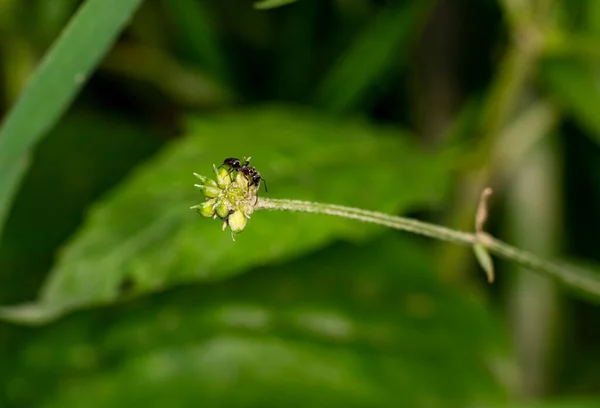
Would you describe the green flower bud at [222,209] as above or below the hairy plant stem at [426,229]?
below

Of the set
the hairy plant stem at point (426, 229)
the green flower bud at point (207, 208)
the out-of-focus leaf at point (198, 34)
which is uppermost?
the out-of-focus leaf at point (198, 34)

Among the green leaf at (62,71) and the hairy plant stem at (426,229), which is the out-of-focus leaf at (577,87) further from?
the green leaf at (62,71)

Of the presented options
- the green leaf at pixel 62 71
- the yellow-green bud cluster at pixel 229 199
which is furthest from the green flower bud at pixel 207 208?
the green leaf at pixel 62 71

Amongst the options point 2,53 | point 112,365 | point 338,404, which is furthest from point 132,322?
point 2,53

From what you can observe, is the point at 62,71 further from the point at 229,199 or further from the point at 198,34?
the point at 198,34

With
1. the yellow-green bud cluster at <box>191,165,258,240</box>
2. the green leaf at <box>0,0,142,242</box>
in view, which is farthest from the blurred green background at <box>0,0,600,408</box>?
the yellow-green bud cluster at <box>191,165,258,240</box>

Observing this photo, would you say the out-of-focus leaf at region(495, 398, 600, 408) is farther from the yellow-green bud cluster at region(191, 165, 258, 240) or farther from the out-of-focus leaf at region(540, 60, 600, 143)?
the yellow-green bud cluster at region(191, 165, 258, 240)

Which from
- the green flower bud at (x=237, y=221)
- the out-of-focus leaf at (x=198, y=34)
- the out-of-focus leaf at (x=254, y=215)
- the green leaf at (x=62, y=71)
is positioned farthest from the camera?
the out-of-focus leaf at (x=198, y=34)

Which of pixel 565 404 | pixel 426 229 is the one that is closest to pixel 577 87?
pixel 565 404

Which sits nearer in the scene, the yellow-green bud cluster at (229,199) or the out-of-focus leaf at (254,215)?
the yellow-green bud cluster at (229,199)
